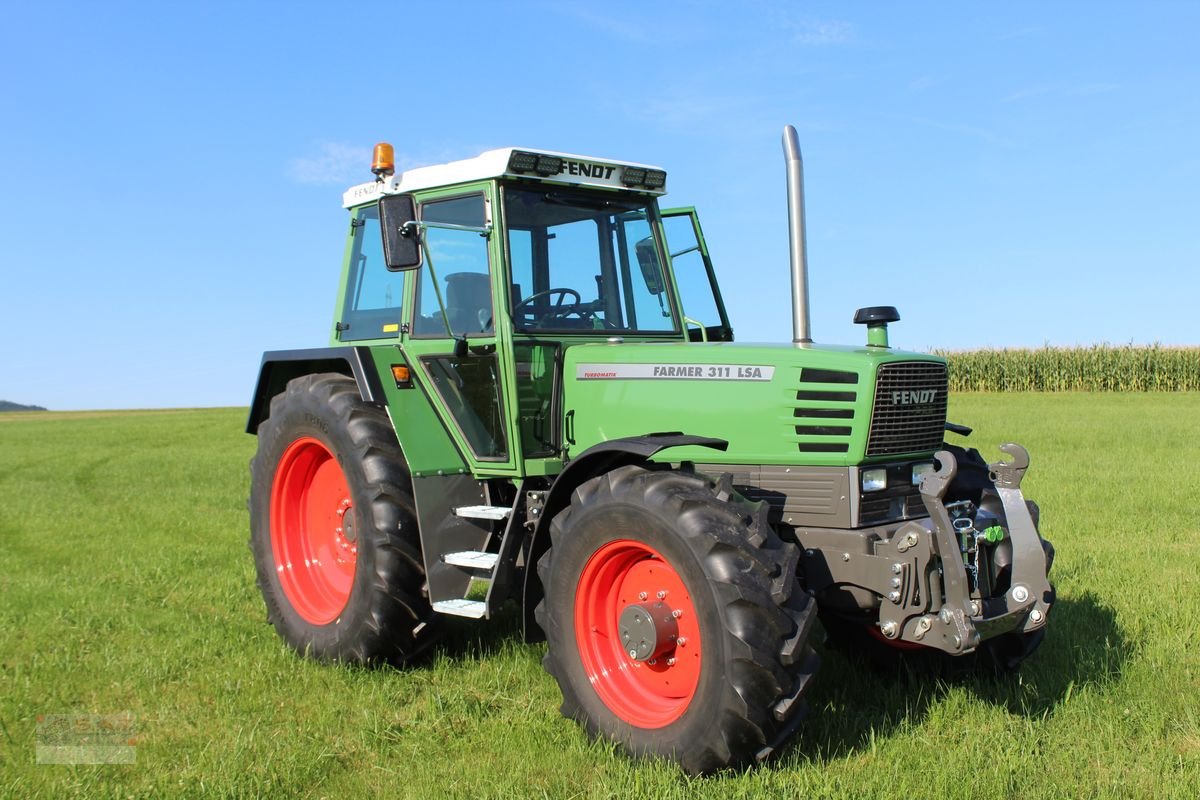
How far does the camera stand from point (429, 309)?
5.67 m

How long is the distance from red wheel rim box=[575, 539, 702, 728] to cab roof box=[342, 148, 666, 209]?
6.65 ft

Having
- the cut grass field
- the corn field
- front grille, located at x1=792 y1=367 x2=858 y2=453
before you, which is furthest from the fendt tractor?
the corn field

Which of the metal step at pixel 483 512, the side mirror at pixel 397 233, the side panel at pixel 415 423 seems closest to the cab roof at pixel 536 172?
the side mirror at pixel 397 233

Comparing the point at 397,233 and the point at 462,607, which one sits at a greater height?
the point at 397,233

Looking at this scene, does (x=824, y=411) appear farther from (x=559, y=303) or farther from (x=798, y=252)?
(x=559, y=303)

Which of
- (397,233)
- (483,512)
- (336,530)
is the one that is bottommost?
(336,530)

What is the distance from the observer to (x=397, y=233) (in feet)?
16.4

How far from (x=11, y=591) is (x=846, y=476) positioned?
21.7 feet

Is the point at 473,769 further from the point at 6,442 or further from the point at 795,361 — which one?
the point at 6,442

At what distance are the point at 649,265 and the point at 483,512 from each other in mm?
1639

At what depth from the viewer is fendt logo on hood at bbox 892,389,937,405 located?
178 inches

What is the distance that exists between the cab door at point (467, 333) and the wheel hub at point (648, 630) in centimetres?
123

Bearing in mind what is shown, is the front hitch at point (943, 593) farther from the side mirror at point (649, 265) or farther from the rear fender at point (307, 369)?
the rear fender at point (307, 369)

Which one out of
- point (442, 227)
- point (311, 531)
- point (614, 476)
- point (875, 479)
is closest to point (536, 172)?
point (442, 227)
